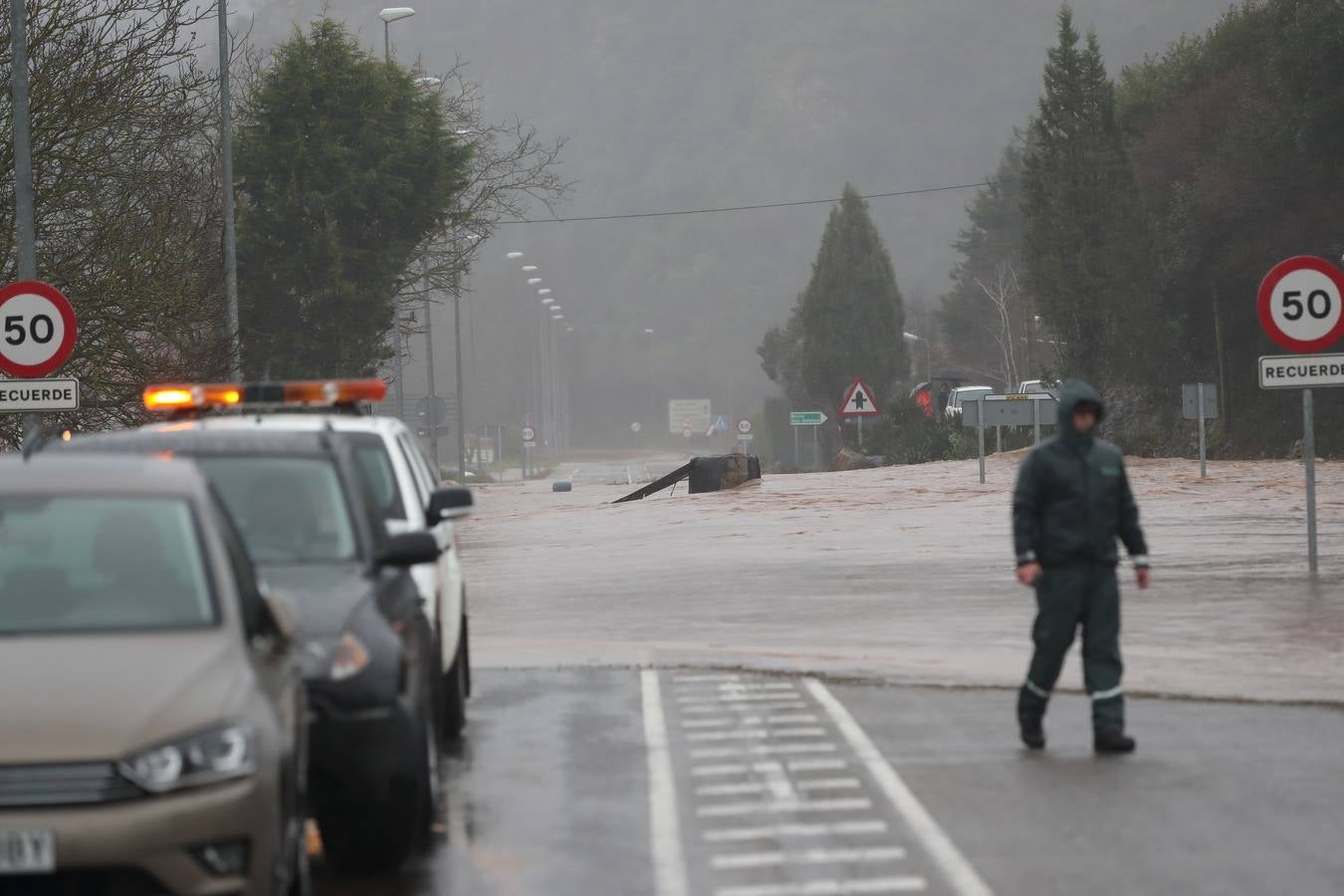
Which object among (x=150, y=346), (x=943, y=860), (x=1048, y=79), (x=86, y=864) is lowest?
(x=943, y=860)

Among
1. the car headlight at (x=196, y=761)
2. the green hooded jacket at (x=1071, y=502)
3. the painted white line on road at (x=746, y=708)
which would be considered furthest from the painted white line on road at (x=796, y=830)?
the painted white line on road at (x=746, y=708)

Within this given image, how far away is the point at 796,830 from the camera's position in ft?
26.9

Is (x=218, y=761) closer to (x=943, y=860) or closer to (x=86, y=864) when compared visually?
(x=86, y=864)

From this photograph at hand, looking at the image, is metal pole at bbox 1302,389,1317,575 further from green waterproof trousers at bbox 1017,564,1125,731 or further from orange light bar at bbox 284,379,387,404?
orange light bar at bbox 284,379,387,404

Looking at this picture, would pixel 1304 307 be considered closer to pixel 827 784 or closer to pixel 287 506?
pixel 827 784

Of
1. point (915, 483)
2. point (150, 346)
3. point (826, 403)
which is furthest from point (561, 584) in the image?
point (826, 403)

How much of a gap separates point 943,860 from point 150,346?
21.8 metres

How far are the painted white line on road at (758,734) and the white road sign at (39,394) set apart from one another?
863 cm

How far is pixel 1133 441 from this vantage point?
1854 inches

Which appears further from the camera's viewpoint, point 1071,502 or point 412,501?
point 412,501

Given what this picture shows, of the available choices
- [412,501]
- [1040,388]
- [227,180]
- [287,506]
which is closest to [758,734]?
[412,501]

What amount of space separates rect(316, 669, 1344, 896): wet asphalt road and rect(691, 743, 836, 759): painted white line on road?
0.02 metres

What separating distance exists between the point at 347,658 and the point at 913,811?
250cm

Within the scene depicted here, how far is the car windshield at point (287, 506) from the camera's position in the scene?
8352 millimetres
